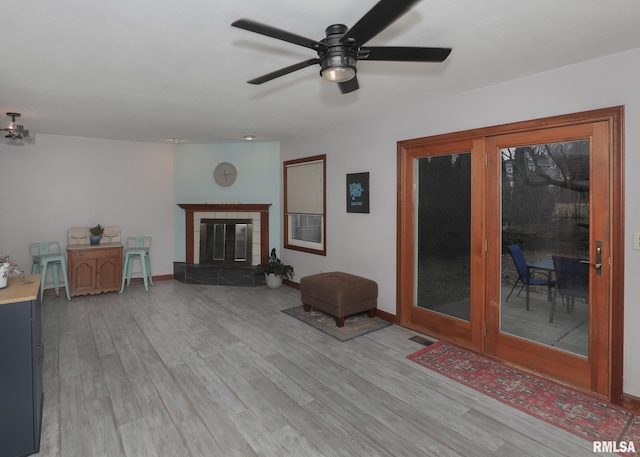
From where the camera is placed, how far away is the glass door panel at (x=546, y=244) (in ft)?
9.00

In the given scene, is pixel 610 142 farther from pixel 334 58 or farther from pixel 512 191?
pixel 334 58

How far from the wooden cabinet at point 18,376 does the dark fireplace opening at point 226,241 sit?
4.18 metres

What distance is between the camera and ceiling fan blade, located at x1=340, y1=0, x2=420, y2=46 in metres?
1.39

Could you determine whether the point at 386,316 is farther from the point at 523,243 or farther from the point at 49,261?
the point at 49,261

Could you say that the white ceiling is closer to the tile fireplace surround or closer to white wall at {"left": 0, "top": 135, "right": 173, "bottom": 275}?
white wall at {"left": 0, "top": 135, "right": 173, "bottom": 275}

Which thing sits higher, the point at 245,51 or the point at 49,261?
the point at 245,51

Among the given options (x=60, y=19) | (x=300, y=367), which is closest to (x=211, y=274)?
(x=300, y=367)

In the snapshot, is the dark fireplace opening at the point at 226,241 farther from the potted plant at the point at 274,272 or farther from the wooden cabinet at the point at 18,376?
the wooden cabinet at the point at 18,376

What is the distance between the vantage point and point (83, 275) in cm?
537

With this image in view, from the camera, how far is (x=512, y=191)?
3.12 metres

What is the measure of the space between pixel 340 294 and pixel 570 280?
2161 millimetres

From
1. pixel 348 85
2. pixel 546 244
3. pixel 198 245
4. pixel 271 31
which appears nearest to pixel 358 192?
pixel 546 244

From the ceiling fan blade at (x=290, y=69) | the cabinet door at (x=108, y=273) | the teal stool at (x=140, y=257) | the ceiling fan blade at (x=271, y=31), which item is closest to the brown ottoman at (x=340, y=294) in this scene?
the ceiling fan blade at (x=290, y=69)

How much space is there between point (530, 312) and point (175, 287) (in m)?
5.23
